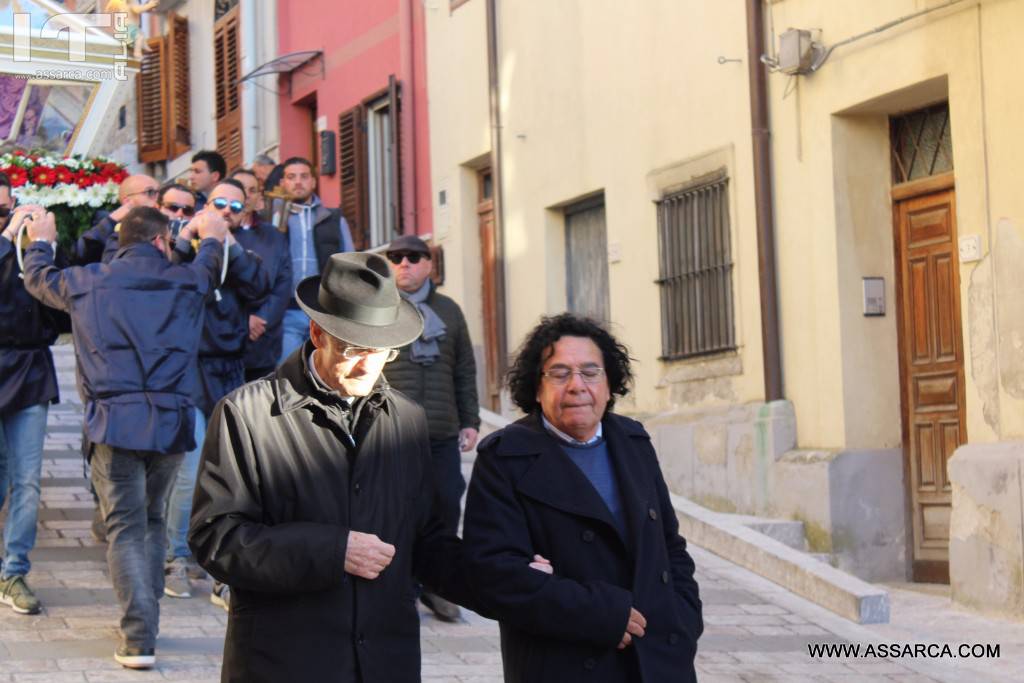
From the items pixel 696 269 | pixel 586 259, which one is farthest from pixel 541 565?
pixel 586 259

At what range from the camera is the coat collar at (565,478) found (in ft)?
15.4

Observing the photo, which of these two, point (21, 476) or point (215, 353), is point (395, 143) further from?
point (21, 476)

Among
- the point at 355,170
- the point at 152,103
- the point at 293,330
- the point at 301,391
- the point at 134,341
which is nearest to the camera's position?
the point at 301,391

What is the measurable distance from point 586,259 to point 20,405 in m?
8.39

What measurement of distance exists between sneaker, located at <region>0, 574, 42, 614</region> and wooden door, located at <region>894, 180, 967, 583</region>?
5977 mm

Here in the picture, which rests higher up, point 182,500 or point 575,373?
point 575,373

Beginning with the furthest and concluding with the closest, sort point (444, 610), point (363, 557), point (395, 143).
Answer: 1. point (395, 143)
2. point (444, 610)
3. point (363, 557)

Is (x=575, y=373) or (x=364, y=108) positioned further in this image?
(x=364, y=108)

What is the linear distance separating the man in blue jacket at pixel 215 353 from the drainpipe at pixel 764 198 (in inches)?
180

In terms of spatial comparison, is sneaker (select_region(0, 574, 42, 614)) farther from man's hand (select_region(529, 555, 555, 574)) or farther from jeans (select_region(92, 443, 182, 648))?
man's hand (select_region(529, 555, 555, 574))

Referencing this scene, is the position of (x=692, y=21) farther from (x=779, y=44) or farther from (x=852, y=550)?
(x=852, y=550)

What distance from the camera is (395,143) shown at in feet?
65.4

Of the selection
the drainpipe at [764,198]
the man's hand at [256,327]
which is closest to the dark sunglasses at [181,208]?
the man's hand at [256,327]

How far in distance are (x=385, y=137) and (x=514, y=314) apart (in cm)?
394
